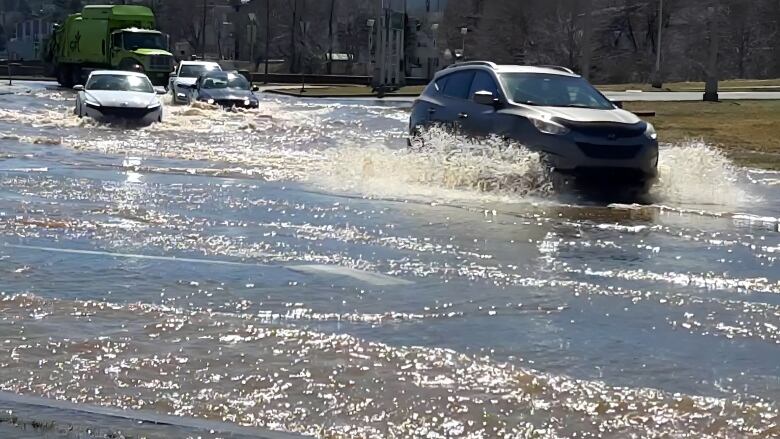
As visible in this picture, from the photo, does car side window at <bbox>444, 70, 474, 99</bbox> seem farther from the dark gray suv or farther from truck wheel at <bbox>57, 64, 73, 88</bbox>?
truck wheel at <bbox>57, 64, 73, 88</bbox>

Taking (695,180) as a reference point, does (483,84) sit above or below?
above

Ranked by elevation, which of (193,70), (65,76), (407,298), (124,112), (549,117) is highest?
(549,117)

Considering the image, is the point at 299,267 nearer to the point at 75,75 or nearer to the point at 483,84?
the point at 483,84

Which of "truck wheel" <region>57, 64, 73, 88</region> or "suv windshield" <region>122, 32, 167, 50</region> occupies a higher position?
"suv windshield" <region>122, 32, 167, 50</region>

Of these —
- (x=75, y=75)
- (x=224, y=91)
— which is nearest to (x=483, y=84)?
(x=224, y=91)

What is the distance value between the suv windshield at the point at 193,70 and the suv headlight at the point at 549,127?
25.7 metres

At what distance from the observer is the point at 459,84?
17.1 meters

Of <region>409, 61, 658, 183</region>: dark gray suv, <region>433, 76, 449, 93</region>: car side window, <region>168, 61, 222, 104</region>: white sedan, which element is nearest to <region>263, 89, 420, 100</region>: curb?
<region>168, 61, 222, 104</region>: white sedan

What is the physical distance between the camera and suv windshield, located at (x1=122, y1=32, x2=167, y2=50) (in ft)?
173

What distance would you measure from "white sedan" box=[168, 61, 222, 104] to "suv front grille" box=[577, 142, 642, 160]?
2342cm

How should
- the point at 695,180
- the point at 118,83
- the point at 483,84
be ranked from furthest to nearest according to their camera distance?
the point at 118,83 → the point at 483,84 → the point at 695,180

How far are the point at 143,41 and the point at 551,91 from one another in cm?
3946

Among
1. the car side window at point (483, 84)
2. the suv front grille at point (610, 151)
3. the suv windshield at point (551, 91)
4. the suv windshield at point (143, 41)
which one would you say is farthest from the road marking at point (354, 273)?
the suv windshield at point (143, 41)

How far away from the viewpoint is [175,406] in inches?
237
